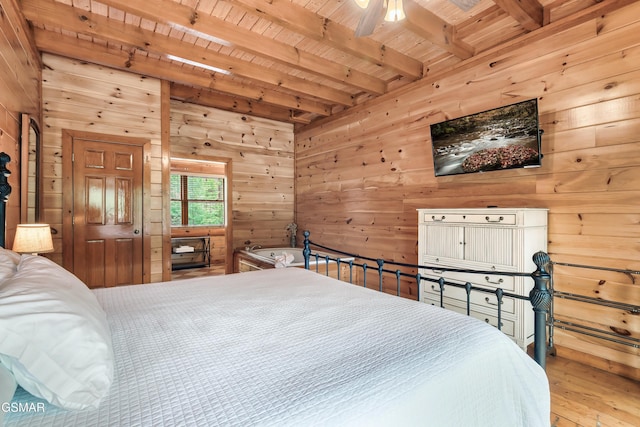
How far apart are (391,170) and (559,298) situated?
6.89 feet

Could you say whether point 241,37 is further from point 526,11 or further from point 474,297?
point 474,297

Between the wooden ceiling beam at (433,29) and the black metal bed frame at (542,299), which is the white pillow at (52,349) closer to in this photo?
the black metal bed frame at (542,299)

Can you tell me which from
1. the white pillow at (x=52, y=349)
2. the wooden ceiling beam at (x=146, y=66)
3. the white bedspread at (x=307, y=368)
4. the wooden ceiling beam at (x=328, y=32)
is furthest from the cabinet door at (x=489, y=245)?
the wooden ceiling beam at (x=146, y=66)

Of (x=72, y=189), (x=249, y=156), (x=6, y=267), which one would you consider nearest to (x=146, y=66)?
(x=72, y=189)

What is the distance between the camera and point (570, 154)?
2387mm

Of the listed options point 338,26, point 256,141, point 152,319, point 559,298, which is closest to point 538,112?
point 559,298

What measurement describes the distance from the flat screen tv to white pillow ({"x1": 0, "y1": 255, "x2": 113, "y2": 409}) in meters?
2.97

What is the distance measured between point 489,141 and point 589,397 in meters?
2.00

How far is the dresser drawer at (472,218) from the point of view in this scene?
7.71 feet

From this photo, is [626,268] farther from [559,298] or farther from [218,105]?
[218,105]

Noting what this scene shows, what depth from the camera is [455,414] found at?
0.88 metres

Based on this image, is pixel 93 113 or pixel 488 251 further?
pixel 93 113

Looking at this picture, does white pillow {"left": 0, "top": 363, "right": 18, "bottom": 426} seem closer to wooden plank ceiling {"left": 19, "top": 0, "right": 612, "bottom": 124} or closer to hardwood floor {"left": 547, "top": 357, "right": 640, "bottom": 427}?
hardwood floor {"left": 547, "top": 357, "right": 640, "bottom": 427}

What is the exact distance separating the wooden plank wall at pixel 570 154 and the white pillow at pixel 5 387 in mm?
3137
